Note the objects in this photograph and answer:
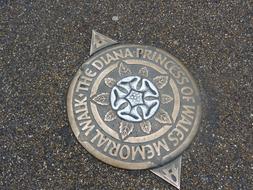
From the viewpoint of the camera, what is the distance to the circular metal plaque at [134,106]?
1873 mm

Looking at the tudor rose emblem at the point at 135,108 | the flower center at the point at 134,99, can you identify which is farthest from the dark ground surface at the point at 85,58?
the flower center at the point at 134,99

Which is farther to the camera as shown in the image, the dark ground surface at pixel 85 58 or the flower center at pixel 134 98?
the flower center at pixel 134 98

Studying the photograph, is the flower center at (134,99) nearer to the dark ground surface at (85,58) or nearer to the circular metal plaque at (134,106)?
the circular metal plaque at (134,106)

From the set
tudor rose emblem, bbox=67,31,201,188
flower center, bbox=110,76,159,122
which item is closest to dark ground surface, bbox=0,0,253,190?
tudor rose emblem, bbox=67,31,201,188

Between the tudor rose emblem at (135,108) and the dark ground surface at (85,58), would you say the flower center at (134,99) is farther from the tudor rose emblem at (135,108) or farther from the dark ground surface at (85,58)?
the dark ground surface at (85,58)

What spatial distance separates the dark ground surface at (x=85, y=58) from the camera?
1.84 meters

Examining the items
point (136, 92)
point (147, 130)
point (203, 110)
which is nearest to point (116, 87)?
point (136, 92)

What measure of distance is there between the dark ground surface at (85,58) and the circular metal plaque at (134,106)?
0.05 meters

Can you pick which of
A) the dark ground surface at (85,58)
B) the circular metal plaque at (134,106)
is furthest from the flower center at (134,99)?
the dark ground surface at (85,58)

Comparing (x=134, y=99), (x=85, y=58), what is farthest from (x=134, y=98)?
(x=85, y=58)

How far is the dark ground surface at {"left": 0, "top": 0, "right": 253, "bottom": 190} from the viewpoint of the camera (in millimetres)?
1843

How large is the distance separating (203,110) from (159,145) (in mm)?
273

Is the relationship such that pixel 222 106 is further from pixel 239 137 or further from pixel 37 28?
pixel 37 28

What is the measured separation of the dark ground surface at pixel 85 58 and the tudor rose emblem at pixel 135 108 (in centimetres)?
4
